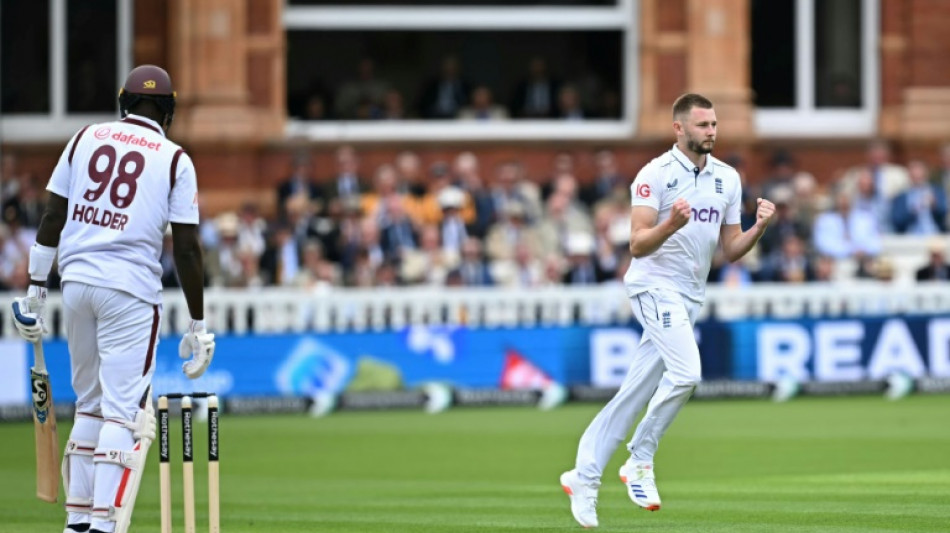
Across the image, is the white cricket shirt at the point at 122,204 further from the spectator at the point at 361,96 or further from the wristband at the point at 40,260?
the spectator at the point at 361,96

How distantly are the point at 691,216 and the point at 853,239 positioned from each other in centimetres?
1296

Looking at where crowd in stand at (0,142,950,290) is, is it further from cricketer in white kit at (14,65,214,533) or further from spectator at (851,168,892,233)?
cricketer in white kit at (14,65,214,533)

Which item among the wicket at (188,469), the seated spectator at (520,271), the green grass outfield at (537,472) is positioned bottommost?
the green grass outfield at (537,472)

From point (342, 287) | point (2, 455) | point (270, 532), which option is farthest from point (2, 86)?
point (270, 532)

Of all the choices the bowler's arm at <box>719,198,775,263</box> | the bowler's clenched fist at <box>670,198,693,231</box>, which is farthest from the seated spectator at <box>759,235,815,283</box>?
the bowler's clenched fist at <box>670,198,693,231</box>

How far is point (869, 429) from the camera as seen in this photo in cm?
1655

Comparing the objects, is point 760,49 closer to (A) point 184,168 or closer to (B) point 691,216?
(B) point 691,216

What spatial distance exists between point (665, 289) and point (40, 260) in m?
3.21

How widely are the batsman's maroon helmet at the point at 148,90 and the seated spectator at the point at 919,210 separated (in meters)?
15.6

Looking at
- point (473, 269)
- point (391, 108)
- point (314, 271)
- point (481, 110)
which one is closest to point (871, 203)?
point (473, 269)

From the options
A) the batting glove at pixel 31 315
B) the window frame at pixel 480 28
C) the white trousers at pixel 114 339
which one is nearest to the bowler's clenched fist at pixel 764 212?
the white trousers at pixel 114 339

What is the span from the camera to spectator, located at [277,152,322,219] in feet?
75.7

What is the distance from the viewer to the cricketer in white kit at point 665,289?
9.89m

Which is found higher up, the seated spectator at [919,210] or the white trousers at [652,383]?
the seated spectator at [919,210]
